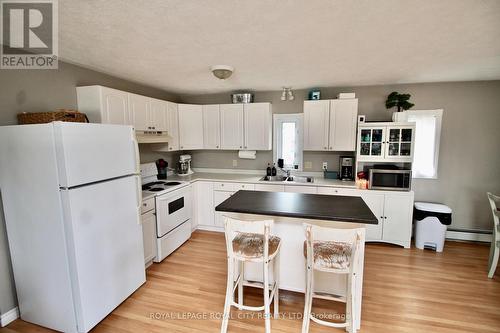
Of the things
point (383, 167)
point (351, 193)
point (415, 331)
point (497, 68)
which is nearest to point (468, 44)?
point (497, 68)

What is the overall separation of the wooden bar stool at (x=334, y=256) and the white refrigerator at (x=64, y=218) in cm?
171

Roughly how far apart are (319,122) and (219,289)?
9.02 ft

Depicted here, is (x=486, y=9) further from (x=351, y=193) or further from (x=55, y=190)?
(x=55, y=190)

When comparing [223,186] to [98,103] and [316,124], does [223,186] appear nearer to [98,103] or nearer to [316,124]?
[316,124]

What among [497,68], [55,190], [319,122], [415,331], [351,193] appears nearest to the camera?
[55,190]

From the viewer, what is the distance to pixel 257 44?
2.03 m

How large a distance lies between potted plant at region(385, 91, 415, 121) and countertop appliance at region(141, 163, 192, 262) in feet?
10.7

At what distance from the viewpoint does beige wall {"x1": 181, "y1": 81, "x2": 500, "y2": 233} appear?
3.33m

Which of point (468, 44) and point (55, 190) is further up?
point (468, 44)

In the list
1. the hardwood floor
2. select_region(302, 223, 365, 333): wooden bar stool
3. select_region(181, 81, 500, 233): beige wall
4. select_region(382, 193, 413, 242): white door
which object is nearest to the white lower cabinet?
the hardwood floor

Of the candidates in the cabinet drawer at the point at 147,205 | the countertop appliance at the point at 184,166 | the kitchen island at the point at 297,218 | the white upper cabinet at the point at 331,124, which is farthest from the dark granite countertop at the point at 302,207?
the countertop appliance at the point at 184,166

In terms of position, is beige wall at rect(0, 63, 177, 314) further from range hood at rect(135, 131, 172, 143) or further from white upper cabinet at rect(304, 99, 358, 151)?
white upper cabinet at rect(304, 99, 358, 151)

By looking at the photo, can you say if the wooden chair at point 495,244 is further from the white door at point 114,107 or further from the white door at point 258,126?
the white door at point 114,107

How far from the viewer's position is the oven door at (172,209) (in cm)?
294
